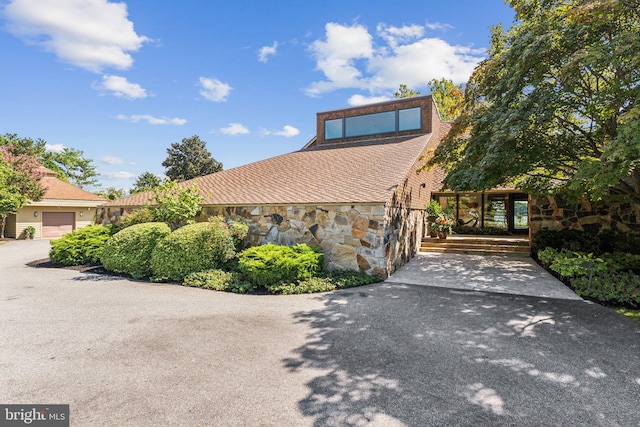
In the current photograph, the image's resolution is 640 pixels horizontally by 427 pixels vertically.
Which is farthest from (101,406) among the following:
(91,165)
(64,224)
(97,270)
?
(91,165)

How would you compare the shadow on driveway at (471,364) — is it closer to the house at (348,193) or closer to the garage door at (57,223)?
the house at (348,193)

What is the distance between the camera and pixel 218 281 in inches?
310

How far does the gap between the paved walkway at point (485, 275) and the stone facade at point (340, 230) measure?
0.72 m

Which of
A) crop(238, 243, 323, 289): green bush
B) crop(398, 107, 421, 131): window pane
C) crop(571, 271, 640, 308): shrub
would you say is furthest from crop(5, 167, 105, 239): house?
crop(571, 271, 640, 308): shrub

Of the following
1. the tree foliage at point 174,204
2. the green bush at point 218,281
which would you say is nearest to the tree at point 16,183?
the tree foliage at point 174,204

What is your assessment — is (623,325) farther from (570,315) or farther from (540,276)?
(540,276)

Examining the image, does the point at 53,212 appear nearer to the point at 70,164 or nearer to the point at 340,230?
the point at 70,164

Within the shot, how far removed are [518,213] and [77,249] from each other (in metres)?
21.2

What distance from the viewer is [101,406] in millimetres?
2893

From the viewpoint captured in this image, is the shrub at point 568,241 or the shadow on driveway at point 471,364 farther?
the shrub at point 568,241

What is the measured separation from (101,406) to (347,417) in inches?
95.9

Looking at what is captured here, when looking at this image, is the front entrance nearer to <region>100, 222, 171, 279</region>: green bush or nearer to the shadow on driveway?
the shadow on driveway

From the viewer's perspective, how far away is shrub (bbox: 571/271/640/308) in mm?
6094

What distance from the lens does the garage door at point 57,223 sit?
22.8m
